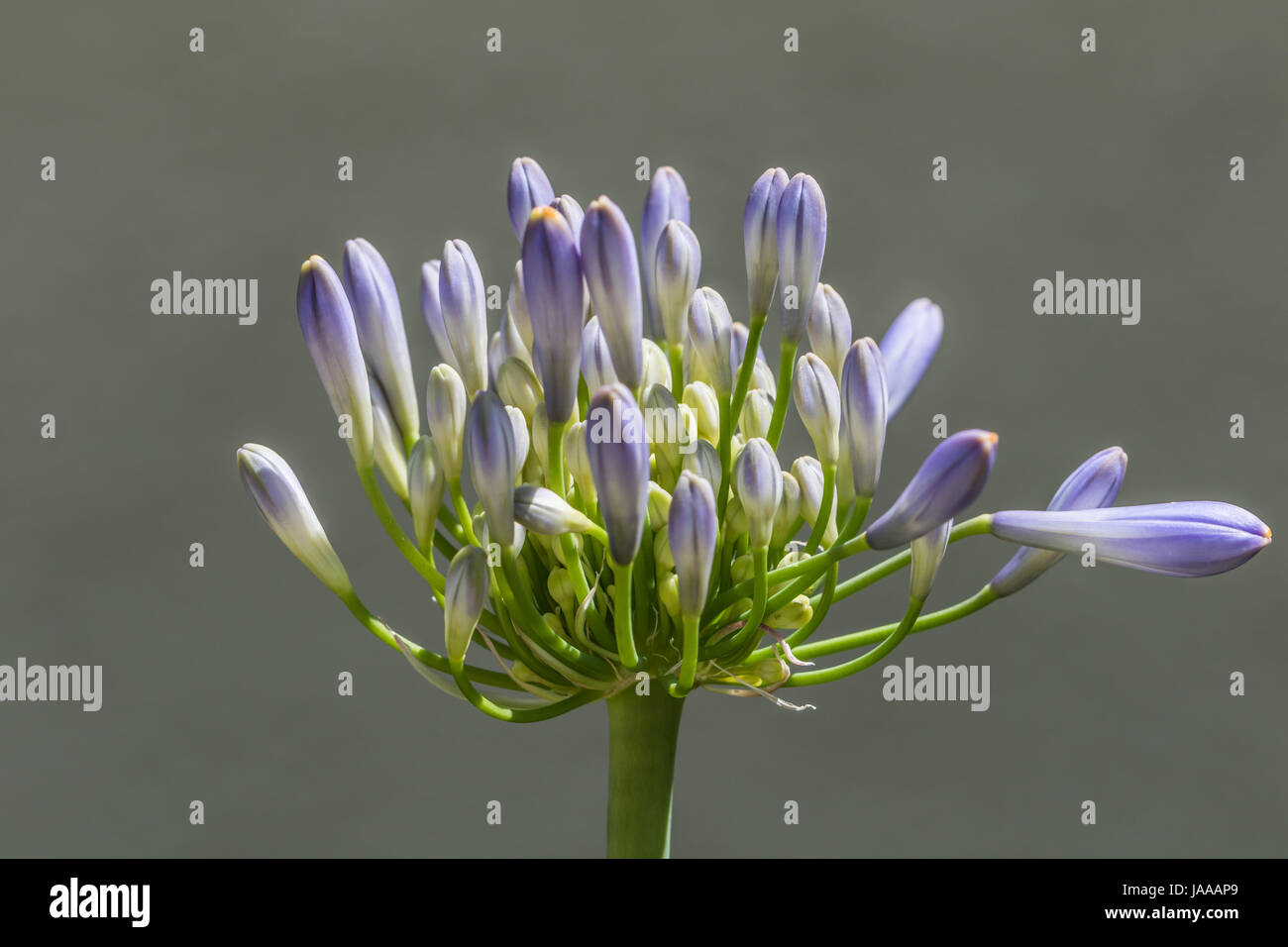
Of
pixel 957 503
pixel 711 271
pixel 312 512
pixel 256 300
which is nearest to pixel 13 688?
pixel 256 300

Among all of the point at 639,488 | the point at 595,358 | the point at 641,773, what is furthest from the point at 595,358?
the point at 641,773

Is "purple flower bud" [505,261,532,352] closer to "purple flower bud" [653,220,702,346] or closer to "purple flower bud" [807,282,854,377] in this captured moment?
"purple flower bud" [653,220,702,346]

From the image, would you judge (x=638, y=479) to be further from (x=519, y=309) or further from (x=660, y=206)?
(x=660, y=206)

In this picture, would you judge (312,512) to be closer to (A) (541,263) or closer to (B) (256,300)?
(A) (541,263)

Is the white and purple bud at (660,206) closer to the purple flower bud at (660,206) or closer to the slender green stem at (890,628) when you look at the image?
the purple flower bud at (660,206)

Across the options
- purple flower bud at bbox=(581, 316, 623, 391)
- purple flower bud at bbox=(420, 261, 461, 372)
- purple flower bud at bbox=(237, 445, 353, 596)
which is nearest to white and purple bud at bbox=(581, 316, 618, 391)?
purple flower bud at bbox=(581, 316, 623, 391)

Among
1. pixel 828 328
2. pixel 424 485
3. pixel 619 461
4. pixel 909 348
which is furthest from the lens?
pixel 909 348
